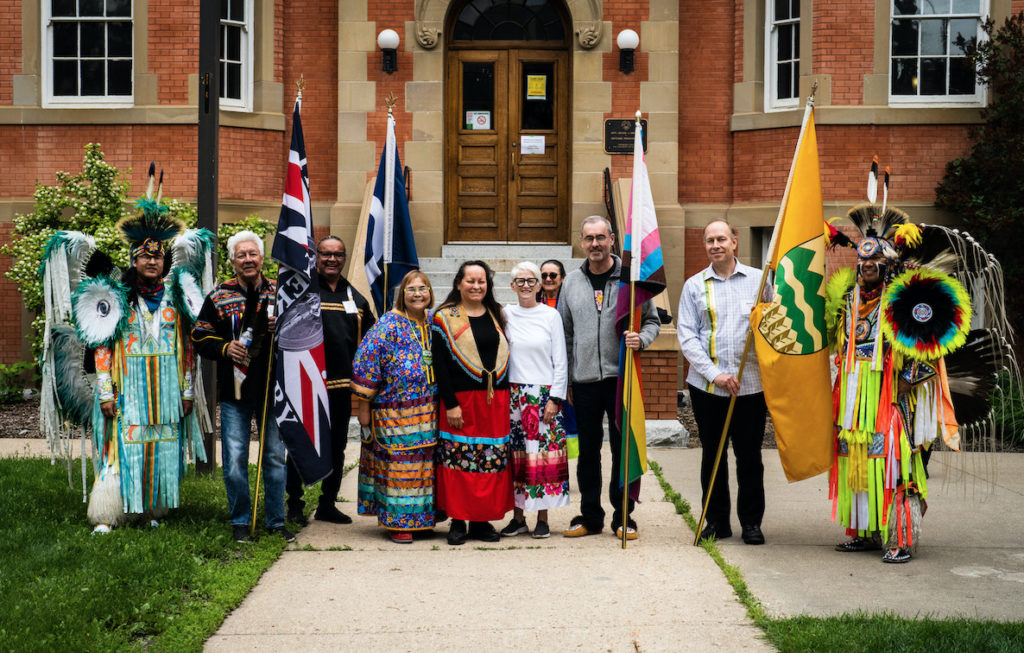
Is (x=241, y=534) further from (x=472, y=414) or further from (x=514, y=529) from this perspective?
(x=514, y=529)

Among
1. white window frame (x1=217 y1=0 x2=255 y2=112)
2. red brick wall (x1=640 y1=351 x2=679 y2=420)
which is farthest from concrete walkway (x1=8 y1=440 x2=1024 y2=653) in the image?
white window frame (x1=217 y1=0 x2=255 y2=112)

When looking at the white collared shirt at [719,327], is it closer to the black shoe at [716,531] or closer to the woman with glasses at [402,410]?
the black shoe at [716,531]

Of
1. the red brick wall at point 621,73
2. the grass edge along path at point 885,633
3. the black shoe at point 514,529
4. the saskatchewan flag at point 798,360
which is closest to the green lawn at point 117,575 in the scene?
the black shoe at point 514,529

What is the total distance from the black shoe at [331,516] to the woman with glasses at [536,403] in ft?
4.15

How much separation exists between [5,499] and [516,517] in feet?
11.6

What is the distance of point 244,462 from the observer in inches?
265

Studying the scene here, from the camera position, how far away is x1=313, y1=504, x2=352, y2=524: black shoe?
7.47m

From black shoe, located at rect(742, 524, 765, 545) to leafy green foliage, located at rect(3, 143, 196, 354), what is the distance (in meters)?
7.69

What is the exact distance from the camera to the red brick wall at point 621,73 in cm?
1362

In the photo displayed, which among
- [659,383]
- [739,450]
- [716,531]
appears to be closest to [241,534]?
[716,531]

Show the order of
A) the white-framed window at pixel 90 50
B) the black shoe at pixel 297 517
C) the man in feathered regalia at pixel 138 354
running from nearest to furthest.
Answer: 1. the man in feathered regalia at pixel 138 354
2. the black shoe at pixel 297 517
3. the white-framed window at pixel 90 50

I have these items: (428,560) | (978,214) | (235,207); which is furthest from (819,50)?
(428,560)

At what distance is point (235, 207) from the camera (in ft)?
44.4

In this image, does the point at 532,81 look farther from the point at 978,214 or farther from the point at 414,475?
the point at 414,475
